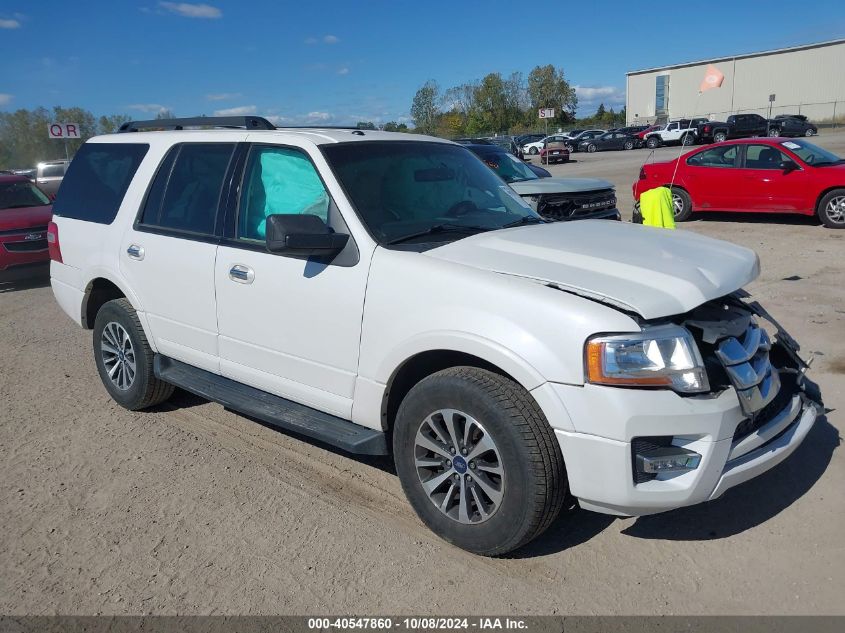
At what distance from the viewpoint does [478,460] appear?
319 cm

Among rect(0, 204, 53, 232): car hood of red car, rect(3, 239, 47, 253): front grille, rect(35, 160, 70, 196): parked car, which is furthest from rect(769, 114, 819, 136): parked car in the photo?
rect(3, 239, 47, 253): front grille

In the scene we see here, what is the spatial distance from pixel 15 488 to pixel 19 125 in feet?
155

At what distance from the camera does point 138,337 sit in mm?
4918

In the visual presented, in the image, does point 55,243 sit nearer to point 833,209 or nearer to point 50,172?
point 833,209

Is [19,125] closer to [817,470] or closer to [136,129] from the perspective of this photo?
[136,129]

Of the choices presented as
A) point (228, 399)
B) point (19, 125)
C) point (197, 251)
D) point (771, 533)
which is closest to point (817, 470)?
point (771, 533)

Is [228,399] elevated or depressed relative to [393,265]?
depressed

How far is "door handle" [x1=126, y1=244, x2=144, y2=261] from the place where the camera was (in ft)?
15.6

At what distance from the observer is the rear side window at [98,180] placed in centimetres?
508

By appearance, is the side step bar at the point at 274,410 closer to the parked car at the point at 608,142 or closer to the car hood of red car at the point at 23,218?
the car hood of red car at the point at 23,218

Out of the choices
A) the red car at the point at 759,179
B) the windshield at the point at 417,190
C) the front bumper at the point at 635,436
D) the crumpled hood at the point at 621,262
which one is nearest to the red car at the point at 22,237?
the windshield at the point at 417,190

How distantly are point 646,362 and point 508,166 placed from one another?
8895 millimetres

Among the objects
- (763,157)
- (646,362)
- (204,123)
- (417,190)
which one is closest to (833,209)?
(763,157)

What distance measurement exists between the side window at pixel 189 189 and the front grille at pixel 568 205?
556cm
